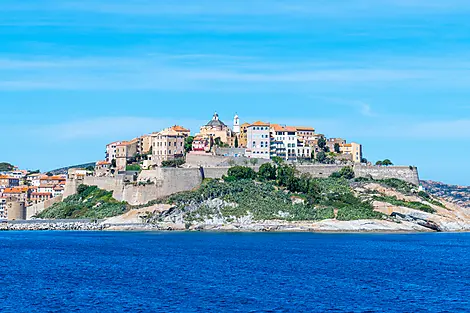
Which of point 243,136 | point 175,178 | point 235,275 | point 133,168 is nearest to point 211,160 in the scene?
point 175,178

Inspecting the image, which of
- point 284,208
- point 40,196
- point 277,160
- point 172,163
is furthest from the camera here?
point 40,196

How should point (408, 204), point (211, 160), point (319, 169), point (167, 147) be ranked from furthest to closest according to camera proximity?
1. point (167, 147)
2. point (319, 169)
3. point (211, 160)
4. point (408, 204)

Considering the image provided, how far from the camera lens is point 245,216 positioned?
210 ft

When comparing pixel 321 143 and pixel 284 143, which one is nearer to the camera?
pixel 284 143

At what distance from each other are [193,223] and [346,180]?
16.5 metres

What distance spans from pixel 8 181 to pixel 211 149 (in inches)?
1422

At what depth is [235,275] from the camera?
34.9 meters

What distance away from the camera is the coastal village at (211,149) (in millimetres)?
78250

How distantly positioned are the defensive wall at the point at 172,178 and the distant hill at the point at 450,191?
49.5 meters

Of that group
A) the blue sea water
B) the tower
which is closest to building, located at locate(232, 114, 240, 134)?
the tower

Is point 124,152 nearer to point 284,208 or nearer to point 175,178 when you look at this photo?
point 175,178

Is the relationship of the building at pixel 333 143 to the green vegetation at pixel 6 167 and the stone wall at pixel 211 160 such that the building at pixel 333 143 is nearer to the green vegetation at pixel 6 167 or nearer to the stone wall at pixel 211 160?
the stone wall at pixel 211 160

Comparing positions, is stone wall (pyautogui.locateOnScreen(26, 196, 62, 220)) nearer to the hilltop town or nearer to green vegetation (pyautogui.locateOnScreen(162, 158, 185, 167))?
the hilltop town

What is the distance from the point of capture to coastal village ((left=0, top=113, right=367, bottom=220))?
78.2 metres
